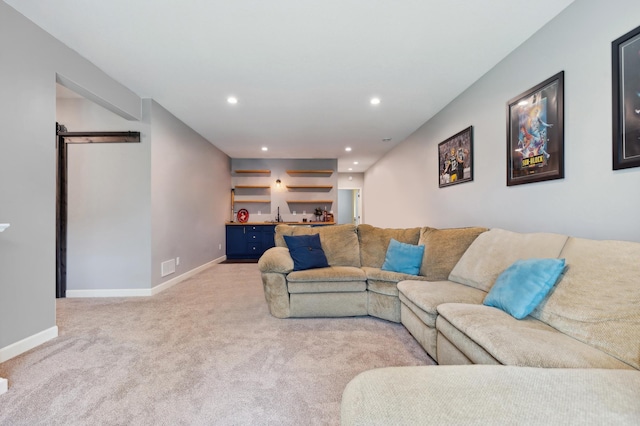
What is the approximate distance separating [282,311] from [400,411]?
7.36 feet

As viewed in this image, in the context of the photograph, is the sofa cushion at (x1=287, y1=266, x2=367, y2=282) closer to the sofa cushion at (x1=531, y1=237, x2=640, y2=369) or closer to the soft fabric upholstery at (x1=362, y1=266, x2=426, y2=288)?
the soft fabric upholstery at (x1=362, y1=266, x2=426, y2=288)

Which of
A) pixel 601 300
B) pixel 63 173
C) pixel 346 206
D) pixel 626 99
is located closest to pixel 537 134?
pixel 626 99

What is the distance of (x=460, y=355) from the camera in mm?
1617

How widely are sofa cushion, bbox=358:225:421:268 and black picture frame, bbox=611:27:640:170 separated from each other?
1.82 meters

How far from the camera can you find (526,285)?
1.66 m

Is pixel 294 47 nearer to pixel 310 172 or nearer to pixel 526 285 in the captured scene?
pixel 526 285

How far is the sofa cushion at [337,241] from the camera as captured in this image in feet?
11.0

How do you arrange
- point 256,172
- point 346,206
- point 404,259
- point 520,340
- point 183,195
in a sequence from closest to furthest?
point 520,340, point 404,259, point 183,195, point 256,172, point 346,206

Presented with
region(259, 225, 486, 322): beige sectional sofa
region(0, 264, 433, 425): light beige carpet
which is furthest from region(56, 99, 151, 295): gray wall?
region(259, 225, 486, 322): beige sectional sofa

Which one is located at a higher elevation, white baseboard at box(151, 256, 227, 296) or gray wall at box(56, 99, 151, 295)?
gray wall at box(56, 99, 151, 295)

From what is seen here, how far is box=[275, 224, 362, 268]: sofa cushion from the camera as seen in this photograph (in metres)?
3.35

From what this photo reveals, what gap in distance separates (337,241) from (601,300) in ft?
7.78

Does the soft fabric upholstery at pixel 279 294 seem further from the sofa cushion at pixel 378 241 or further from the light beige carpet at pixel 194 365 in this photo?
the sofa cushion at pixel 378 241

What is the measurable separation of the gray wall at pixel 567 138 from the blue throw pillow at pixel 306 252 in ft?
5.94
